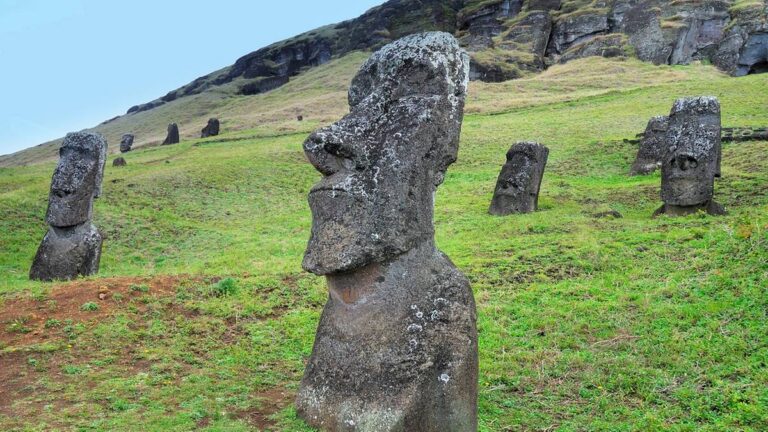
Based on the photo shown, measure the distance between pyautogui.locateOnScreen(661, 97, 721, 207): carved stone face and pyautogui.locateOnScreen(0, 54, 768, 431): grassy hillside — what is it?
50.6 inches

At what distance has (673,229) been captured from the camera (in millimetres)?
12961

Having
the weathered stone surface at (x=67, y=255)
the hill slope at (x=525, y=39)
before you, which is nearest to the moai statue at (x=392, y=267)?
the weathered stone surface at (x=67, y=255)

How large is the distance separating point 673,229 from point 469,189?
11247mm

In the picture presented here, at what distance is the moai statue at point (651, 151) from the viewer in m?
23.5

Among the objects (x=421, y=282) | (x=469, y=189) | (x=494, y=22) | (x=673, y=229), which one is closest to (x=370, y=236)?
(x=421, y=282)

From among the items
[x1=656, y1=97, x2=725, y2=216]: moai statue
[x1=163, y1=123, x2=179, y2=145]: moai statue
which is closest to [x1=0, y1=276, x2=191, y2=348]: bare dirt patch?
[x1=656, y1=97, x2=725, y2=216]: moai statue

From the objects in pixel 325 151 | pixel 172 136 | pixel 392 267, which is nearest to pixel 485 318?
pixel 392 267

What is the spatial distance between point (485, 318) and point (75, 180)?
9862 millimetres

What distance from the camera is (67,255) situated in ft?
45.2

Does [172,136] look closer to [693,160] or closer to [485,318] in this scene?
[693,160]

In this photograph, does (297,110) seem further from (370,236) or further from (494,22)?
(370,236)

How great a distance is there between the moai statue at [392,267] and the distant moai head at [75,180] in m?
10.4

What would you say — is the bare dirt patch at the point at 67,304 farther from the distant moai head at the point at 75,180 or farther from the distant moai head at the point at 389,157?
the distant moai head at the point at 389,157

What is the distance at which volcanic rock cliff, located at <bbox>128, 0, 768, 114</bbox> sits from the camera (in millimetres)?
62062
